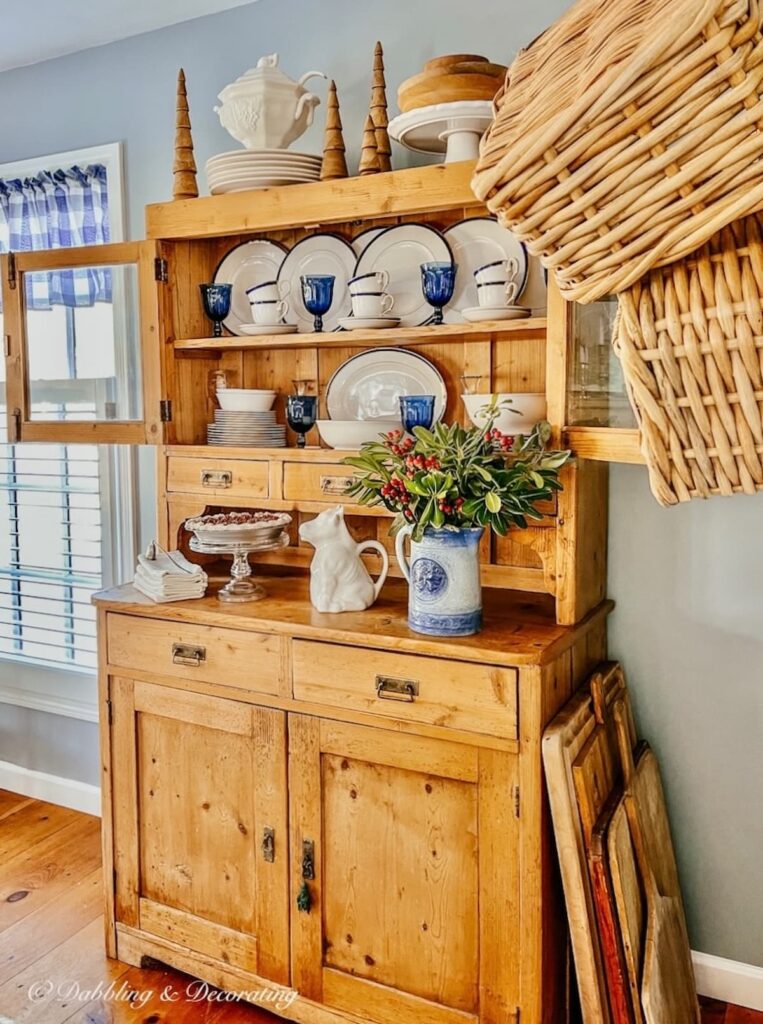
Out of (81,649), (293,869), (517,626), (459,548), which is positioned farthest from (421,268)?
(81,649)

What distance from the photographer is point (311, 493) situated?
223cm

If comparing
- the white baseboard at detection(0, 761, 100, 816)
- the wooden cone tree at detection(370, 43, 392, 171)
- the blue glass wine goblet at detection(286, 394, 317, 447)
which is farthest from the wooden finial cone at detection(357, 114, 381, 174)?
the white baseboard at detection(0, 761, 100, 816)

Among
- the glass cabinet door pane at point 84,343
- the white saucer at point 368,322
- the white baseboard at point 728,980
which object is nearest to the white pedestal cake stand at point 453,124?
the white saucer at point 368,322

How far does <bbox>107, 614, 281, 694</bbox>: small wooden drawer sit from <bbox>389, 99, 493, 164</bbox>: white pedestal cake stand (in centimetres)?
122

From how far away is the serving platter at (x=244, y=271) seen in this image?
2494mm

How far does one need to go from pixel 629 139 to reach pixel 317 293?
5.66 ft

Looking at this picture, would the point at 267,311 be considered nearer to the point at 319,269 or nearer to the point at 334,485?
the point at 319,269

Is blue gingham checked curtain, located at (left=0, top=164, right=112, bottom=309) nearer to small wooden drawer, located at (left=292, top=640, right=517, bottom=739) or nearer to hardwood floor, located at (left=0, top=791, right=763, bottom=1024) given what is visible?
small wooden drawer, located at (left=292, top=640, right=517, bottom=739)

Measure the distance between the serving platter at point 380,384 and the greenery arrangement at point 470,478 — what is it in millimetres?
441

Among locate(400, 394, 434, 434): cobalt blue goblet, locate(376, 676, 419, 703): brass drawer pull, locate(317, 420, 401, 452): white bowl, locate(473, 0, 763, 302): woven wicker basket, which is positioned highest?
locate(473, 0, 763, 302): woven wicker basket

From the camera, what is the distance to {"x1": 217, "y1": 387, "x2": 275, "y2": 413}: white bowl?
2.41 metres

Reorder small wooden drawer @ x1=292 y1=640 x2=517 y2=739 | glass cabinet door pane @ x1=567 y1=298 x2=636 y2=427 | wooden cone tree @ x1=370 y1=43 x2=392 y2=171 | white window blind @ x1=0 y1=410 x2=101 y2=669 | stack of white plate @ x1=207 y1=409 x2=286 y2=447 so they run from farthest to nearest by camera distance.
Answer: white window blind @ x1=0 y1=410 x2=101 y2=669 < stack of white plate @ x1=207 y1=409 x2=286 y2=447 < wooden cone tree @ x1=370 y1=43 x2=392 y2=171 < small wooden drawer @ x1=292 y1=640 x2=517 y2=739 < glass cabinet door pane @ x1=567 y1=298 x2=636 y2=427

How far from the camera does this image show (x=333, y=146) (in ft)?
7.32

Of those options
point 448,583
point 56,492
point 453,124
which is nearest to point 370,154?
point 453,124
